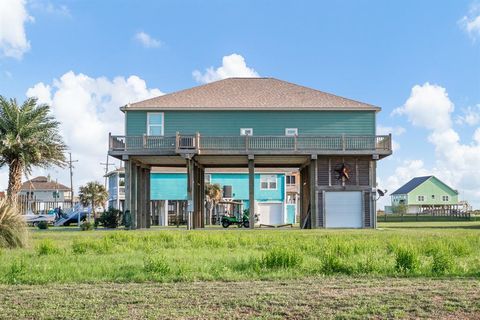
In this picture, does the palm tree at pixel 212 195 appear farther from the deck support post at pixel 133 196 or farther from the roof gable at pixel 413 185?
the roof gable at pixel 413 185

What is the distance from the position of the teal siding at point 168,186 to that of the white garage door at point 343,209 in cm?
1900

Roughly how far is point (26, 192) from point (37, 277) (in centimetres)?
8344

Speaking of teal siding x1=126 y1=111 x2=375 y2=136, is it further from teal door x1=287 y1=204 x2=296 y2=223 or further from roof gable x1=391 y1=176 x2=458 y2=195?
roof gable x1=391 y1=176 x2=458 y2=195

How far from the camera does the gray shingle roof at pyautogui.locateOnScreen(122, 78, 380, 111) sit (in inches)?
1326

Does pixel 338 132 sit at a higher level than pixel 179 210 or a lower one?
higher

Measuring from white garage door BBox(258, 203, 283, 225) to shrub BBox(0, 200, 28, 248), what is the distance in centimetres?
3594

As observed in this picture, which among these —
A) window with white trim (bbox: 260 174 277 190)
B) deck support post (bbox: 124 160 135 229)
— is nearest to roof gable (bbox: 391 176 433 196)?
window with white trim (bbox: 260 174 277 190)

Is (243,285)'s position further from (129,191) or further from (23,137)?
(23,137)

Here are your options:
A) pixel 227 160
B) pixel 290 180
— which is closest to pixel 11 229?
pixel 227 160

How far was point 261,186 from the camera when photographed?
5319 cm

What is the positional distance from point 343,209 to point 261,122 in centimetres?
679

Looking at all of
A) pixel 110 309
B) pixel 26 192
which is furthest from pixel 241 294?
pixel 26 192

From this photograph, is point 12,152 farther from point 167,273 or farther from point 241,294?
point 241,294

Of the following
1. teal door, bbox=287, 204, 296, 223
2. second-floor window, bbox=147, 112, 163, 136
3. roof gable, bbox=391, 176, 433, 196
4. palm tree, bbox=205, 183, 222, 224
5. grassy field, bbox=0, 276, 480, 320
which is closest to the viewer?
grassy field, bbox=0, 276, 480, 320
